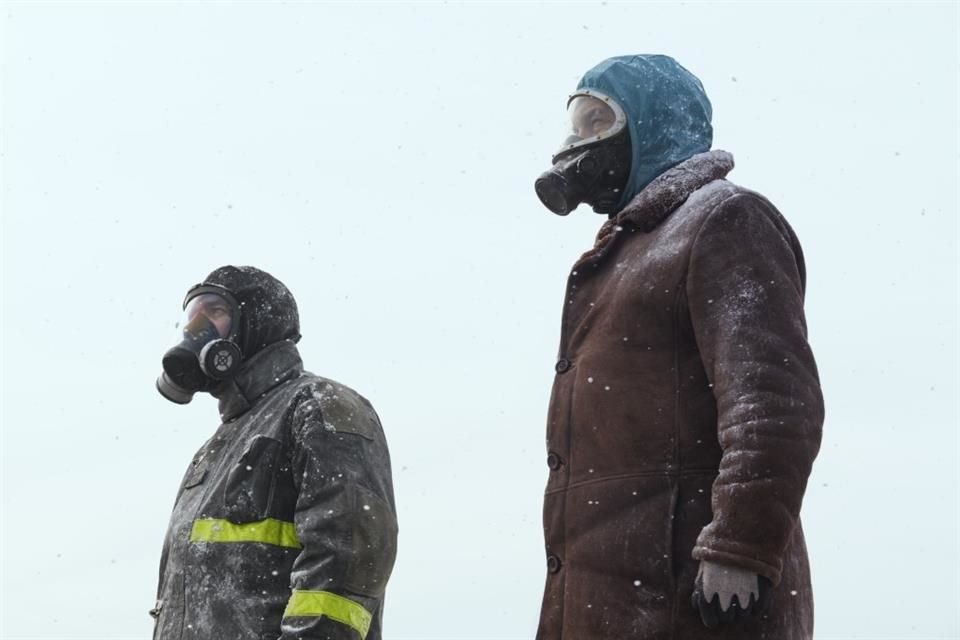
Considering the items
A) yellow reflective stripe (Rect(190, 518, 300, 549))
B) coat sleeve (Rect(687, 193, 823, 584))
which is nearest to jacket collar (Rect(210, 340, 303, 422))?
yellow reflective stripe (Rect(190, 518, 300, 549))

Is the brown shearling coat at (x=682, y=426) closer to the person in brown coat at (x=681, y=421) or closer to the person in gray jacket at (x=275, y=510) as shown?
the person in brown coat at (x=681, y=421)

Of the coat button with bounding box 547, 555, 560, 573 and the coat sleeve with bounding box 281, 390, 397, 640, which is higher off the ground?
the coat sleeve with bounding box 281, 390, 397, 640

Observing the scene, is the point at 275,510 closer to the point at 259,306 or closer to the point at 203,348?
the point at 203,348

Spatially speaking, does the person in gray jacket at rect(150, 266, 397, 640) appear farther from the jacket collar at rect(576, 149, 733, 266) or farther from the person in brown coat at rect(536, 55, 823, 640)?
the jacket collar at rect(576, 149, 733, 266)

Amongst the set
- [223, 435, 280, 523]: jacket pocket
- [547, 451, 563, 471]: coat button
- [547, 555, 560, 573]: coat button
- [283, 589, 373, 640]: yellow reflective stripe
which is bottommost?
[547, 555, 560, 573]: coat button

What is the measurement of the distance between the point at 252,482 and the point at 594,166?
1889mm

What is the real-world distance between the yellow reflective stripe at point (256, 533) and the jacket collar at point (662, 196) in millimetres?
1732

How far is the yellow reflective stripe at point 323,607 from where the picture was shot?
5520 millimetres

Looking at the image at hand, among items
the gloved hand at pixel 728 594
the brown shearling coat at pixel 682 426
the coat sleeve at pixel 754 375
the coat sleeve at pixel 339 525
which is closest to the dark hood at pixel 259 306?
the coat sleeve at pixel 339 525

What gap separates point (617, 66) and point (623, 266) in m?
0.67

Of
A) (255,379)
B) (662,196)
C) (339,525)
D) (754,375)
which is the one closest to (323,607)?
A: (339,525)

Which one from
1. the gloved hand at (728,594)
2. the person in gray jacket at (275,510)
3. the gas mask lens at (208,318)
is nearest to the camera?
the gloved hand at (728,594)

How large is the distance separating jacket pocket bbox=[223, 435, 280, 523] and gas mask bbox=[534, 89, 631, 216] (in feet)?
5.54

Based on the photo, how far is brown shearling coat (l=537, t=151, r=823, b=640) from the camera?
397cm
